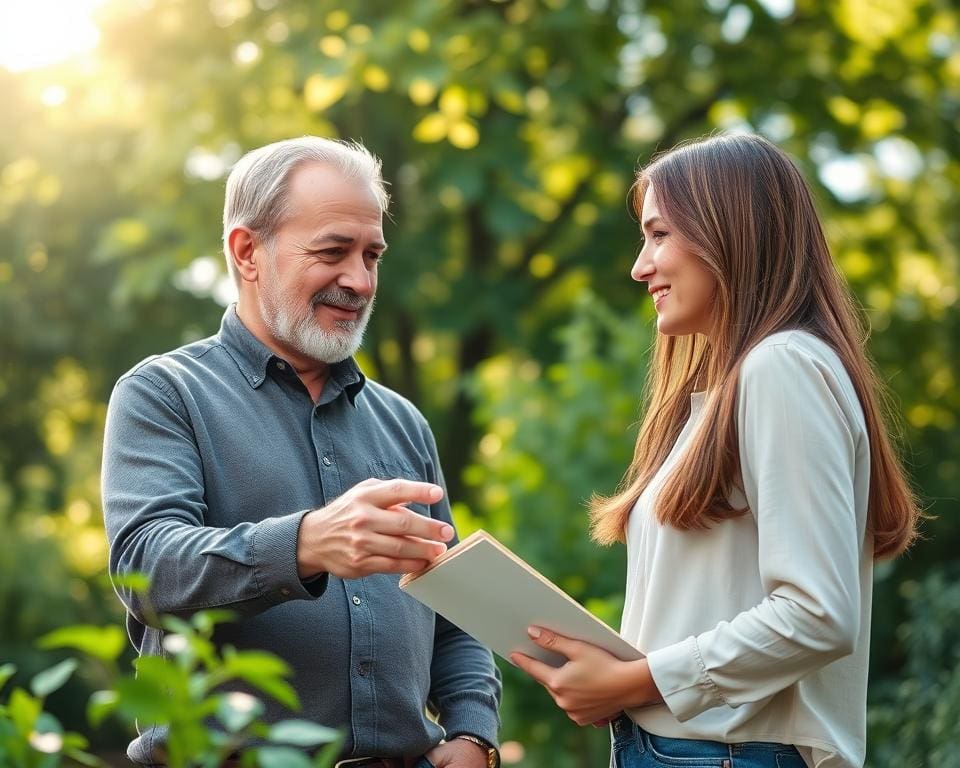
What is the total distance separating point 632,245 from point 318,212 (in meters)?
6.98

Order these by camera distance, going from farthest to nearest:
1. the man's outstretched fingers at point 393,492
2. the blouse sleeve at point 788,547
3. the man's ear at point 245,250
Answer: the man's ear at point 245,250 < the man's outstretched fingers at point 393,492 < the blouse sleeve at point 788,547

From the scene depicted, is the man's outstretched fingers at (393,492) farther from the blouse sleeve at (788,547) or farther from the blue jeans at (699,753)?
the blue jeans at (699,753)

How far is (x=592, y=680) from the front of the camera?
2.25 m

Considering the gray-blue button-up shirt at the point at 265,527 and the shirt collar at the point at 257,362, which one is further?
the shirt collar at the point at 257,362

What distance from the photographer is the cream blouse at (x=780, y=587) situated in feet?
6.77

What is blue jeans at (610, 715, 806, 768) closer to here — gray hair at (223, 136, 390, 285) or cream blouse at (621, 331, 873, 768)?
cream blouse at (621, 331, 873, 768)

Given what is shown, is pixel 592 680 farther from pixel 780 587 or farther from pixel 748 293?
pixel 748 293

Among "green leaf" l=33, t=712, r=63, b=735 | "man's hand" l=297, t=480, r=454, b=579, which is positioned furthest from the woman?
"green leaf" l=33, t=712, r=63, b=735

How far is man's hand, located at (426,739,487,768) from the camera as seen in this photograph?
284 cm

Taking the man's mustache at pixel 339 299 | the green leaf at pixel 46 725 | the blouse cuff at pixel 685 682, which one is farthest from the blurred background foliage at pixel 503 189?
the green leaf at pixel 46 725

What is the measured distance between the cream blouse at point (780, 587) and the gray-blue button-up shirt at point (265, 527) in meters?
0.64

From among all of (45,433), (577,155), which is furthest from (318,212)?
(45,433)

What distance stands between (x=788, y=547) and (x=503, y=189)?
6.45m

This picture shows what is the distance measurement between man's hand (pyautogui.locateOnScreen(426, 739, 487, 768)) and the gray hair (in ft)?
3.80
